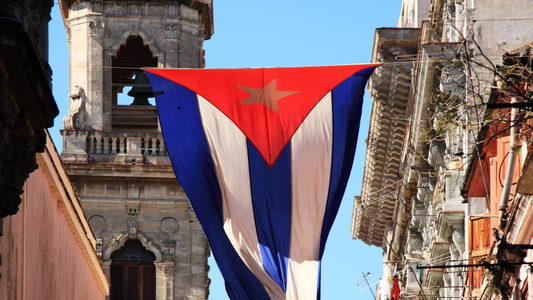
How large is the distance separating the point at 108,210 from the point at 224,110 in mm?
29535

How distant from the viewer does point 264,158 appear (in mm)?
24844

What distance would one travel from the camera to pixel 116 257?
5531cm

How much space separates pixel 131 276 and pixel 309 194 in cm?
3148

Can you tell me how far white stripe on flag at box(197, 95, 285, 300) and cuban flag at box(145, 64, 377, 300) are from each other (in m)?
0.01

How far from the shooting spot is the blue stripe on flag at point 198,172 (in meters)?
24.2

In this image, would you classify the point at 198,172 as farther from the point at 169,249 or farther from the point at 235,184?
the point at 169,249

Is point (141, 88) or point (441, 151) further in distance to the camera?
point (141, 88)

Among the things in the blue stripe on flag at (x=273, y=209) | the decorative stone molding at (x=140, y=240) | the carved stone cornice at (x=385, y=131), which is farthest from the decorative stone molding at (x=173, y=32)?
the blue stripe on flag at (x=273, y=209)

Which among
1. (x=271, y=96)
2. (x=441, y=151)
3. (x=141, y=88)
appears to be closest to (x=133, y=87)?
(x=141, y=88)

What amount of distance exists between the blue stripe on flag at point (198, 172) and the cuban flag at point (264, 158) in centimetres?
1

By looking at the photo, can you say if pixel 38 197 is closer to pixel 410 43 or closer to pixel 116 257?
pixel 410 43

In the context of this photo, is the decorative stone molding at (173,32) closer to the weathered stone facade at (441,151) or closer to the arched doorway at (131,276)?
the arched doorway at (131,276)

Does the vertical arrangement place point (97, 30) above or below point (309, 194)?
above

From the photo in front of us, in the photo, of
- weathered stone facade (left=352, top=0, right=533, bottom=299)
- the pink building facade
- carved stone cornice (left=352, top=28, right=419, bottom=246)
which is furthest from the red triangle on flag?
carved stone cornice (left=352, top=28, right=419, bottom=246)
